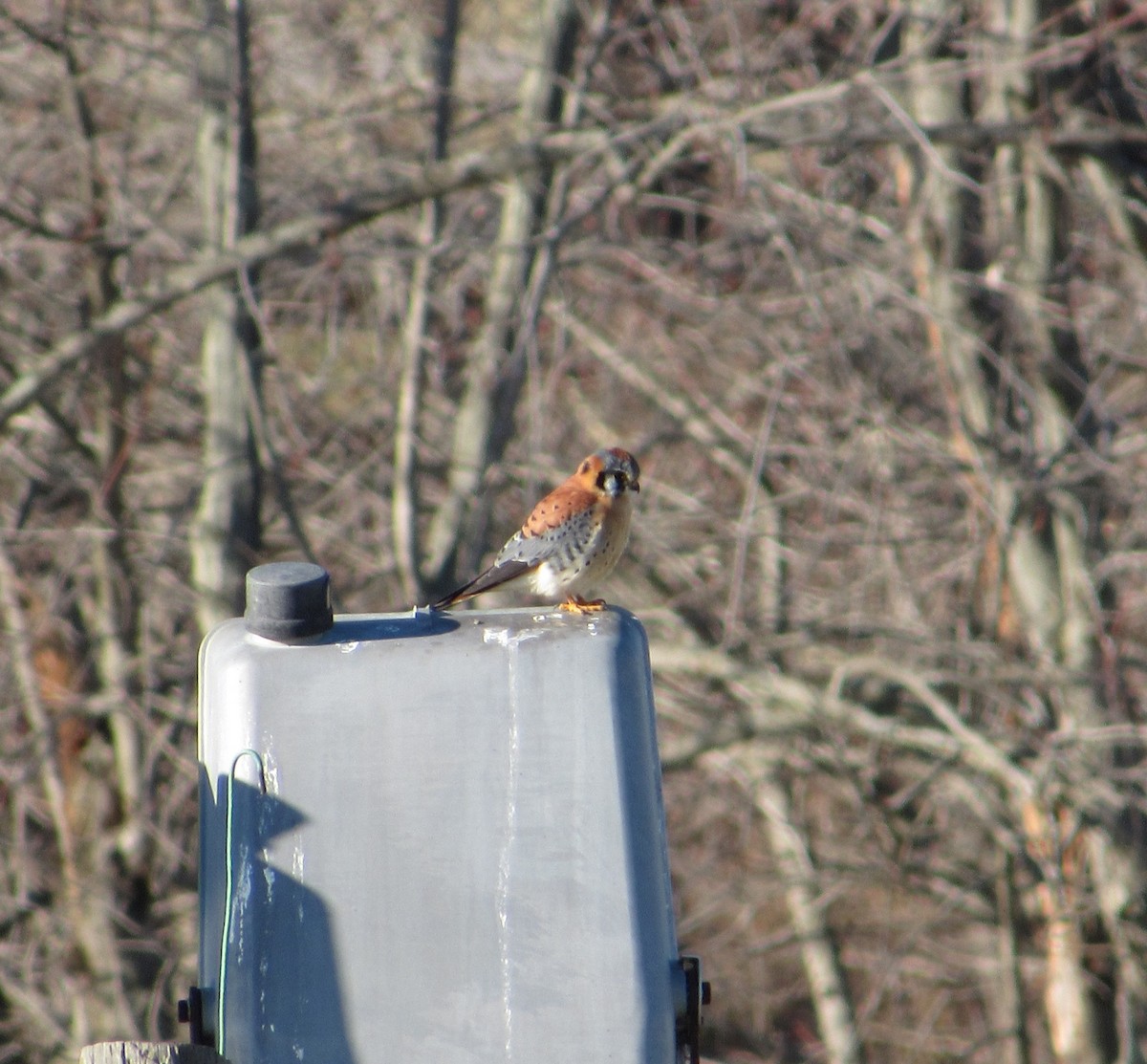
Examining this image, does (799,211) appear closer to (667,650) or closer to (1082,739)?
(667,650)

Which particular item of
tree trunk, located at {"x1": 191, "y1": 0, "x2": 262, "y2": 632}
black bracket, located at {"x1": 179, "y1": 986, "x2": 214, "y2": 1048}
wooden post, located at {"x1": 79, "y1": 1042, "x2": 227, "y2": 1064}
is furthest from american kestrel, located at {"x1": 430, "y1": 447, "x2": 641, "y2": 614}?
tree trunk, located at {"x1": 191, "y1": 0, "x2": 262, "y2": 632}

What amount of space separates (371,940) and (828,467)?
492cm

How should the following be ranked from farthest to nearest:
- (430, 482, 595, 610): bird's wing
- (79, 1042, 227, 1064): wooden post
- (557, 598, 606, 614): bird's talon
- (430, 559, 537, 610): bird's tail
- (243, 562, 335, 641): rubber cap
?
(430, 482, 595, 610): bird's wing, (430, 559, 537, 610): bird's tail, (557, 598, 606, 614): bird's talon, (243, 562, 335, 641): rubber cap, (79, 1042, 227, 1064): wooden post

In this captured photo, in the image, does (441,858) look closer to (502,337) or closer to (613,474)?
(613,474)

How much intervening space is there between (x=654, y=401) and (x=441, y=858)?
5384 millimetres

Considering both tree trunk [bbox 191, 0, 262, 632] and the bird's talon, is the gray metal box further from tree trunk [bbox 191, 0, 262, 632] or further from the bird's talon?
tree trunk [bbox 191, 0, 262, 632]

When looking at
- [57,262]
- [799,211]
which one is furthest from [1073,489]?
[57,262]

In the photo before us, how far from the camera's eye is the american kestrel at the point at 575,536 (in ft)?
13.0

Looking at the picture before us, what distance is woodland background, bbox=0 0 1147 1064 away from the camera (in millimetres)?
6457

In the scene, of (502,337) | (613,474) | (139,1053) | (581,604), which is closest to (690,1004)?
(139,1053)

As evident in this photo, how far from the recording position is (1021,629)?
693cm

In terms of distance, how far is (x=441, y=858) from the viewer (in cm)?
249

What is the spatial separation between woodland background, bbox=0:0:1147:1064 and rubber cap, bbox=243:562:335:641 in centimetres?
350

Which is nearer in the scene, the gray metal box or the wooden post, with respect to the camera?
the wooden post
